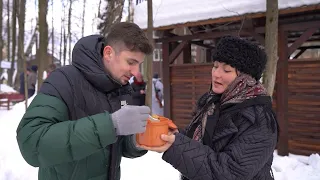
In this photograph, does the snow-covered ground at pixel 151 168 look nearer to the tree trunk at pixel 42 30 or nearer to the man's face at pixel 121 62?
the tree trunk at pixel 42 30

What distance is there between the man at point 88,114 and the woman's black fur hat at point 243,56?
0.50 metres

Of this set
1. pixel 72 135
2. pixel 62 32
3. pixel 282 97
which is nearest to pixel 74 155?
pixel 72 135

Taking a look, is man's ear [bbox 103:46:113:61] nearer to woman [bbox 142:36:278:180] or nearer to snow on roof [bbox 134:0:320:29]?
woman [bbox 142:36:278:180]

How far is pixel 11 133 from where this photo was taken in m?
7.37

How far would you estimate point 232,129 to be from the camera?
62.0 inches

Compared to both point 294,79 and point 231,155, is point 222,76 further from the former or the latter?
point 294,79

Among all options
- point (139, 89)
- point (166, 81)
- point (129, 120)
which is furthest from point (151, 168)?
point (139, 89)

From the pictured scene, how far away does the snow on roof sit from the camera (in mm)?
5482

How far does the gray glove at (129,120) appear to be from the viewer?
122cm

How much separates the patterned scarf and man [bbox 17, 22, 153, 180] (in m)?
0.45

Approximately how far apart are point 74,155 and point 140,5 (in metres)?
7.03

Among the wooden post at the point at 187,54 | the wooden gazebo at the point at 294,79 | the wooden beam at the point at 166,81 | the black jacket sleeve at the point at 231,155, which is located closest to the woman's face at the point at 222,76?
the black jacket sleeve at the point at 231,155

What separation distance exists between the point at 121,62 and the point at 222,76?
2.17 ft

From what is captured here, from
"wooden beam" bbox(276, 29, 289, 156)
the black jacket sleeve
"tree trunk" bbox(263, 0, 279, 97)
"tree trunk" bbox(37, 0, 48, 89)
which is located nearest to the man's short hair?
the black jacket sleeve
